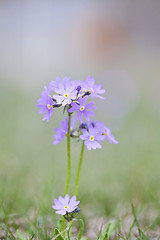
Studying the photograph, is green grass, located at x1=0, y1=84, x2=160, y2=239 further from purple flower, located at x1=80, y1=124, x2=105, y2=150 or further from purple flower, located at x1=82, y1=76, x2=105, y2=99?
purple flower, located at x1=82, y1=76, x2=105, y2=99

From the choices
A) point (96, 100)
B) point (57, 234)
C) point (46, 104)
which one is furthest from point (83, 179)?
point (96, 100)

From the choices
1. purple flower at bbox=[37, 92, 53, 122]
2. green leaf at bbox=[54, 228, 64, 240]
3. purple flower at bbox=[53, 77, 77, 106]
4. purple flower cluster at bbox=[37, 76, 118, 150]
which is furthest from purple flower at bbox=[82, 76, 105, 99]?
green leaf at bbox=[54, 228, 64, 240]

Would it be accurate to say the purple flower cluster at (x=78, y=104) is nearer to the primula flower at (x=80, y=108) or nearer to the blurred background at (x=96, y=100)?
the primula flower at (x=80, y=108)

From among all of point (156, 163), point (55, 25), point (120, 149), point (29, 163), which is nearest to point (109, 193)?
point (156, 163)

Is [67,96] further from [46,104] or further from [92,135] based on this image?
[92,135]

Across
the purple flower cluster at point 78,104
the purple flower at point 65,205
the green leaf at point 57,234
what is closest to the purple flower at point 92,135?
the purple flower cluster at point 78,104

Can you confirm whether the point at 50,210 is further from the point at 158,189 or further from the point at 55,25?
the point at 55,25
